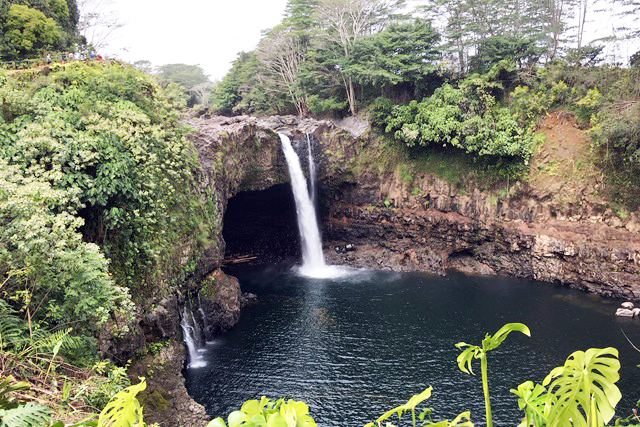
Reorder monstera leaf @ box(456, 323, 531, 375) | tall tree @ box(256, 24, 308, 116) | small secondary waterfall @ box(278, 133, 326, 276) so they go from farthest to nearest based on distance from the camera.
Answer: tall tree @ box(256, 24, 308, 116) → small secondary waterfall @ box(278, 133, 326, 276) → monstera leaf @ box(456, 323, 531, 375)

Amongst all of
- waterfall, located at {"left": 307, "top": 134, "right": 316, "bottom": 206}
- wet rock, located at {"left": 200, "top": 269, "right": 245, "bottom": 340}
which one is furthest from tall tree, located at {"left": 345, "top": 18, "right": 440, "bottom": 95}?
wet rock, located at {"left": 200, "top": 269, "right": 245, "bottom": 340}

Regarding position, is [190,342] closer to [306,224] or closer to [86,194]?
[86,194]

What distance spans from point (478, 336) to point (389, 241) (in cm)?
1095

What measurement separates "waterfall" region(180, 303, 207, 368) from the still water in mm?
449

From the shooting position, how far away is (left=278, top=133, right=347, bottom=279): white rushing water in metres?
25.9

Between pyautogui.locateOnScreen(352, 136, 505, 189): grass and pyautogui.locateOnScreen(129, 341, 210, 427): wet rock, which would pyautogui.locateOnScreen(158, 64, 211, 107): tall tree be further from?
pyautogui.locateOnScreen(129, 341, 210, 427): wet rock

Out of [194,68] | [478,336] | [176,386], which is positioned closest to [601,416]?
[176,386]

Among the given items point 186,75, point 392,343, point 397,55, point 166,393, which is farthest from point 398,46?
point 186,75

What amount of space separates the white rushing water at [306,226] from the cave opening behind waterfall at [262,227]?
635 mm

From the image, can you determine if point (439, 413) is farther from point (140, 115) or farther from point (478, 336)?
point (140, 115)

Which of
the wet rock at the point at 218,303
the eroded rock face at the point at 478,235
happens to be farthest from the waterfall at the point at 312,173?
the wet rock at the point at 218,303

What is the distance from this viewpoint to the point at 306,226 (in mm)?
28312

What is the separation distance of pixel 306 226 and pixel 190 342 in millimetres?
13634

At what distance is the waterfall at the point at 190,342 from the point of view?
15.5 m
